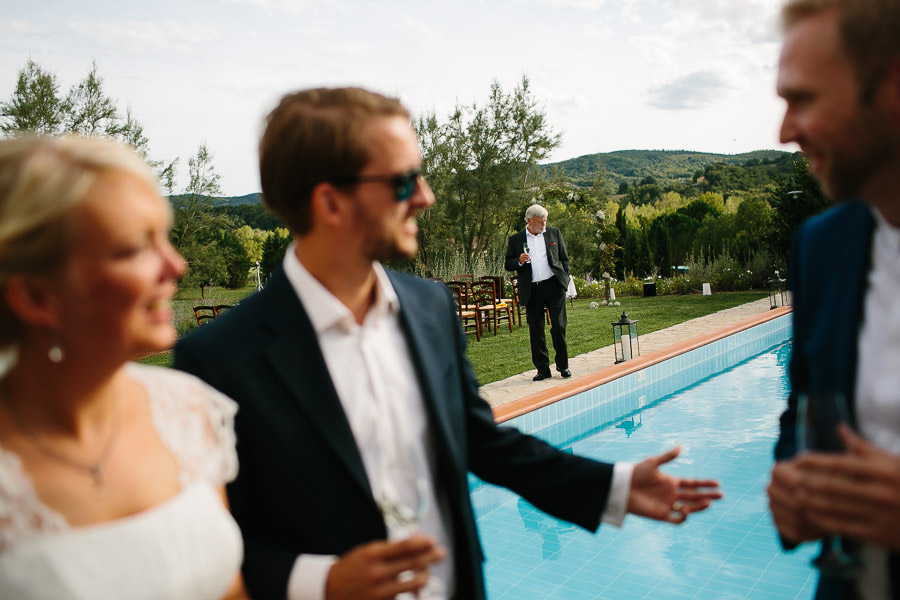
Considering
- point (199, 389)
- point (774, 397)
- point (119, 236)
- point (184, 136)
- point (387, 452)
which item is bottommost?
A: point (774, 397)

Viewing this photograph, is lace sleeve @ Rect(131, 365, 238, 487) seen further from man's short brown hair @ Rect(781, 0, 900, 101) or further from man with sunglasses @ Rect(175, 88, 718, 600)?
man's short brown hair @ Rect(781, 0, 900, 101)

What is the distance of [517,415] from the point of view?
241 inches

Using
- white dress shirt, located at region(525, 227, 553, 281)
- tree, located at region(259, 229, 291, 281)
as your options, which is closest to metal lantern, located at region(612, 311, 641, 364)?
white dress shirt, located at region(525, 227, 553, 281)

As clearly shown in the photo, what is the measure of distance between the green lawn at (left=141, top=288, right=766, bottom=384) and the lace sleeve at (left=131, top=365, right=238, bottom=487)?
6.82 metres

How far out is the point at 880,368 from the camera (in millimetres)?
1185

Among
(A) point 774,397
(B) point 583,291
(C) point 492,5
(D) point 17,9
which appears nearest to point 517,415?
(A) point 774,397

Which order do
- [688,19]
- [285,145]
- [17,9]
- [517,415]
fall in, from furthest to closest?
[688,19] → [17,9] → [517,415] → [285,145]

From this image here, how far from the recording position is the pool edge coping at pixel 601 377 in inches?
245

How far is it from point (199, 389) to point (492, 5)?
31.2ft

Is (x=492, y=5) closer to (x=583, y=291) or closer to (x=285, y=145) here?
(x=285, y=145)

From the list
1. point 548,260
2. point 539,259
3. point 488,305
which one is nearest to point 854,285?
point 548,260

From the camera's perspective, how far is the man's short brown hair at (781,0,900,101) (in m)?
1.07

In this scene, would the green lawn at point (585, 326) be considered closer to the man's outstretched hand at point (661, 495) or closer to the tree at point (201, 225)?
the tree at point (201, 225)

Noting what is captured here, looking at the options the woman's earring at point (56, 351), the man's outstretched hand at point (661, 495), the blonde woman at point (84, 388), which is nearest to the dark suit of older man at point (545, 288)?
the man's outstretched hand at point (661, 495)
